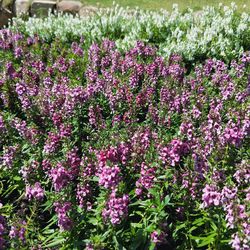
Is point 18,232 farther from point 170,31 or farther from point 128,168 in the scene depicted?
point 170,31

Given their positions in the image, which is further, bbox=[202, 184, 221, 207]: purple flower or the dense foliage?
the dense foliage

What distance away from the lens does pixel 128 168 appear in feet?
16.6

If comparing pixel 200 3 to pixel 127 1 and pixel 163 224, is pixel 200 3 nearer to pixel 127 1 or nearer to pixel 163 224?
pixel 127 1

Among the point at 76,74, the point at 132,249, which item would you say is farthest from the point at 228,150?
the point at 76,74

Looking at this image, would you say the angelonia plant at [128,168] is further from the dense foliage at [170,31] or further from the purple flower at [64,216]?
the dense foliage at [170,31]

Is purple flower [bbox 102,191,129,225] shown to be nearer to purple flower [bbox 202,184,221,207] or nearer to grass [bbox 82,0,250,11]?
purple flower [bbox 202,184,221,207]

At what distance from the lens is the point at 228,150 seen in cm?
466

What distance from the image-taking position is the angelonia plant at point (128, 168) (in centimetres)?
426

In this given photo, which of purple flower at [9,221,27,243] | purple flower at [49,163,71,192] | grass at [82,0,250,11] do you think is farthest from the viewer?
grass at [82,0,250,11]

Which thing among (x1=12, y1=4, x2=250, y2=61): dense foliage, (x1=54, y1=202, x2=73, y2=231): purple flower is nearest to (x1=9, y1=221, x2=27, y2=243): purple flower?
(x1=54, y1=202, x2=73, y2=231): purple flower

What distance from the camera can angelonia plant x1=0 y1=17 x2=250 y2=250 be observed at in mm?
4258

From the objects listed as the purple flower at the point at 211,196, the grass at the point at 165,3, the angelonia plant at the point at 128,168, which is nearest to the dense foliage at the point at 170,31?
the angelonia plant at the point at 128,168

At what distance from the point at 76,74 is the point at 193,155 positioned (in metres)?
4.30

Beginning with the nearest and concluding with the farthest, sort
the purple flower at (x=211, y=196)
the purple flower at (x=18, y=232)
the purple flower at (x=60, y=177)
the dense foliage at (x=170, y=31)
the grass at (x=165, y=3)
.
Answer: the purple flower at (x=211, y=196) < the purple flower at (x=18, y=232) < the purple flower at (x=60, y=177) < the dense foliage at (x=170, y=31) < the grass at (x=165, y=3)
